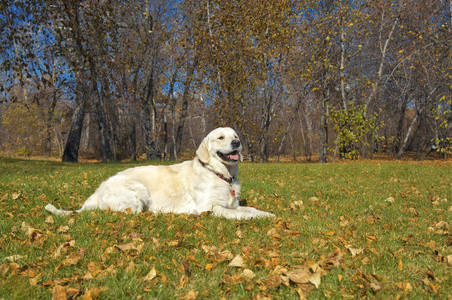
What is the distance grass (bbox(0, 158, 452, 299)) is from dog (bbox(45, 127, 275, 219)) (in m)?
0.47

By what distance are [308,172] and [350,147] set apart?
346 inches

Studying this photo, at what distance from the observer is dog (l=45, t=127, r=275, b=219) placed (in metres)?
4.98

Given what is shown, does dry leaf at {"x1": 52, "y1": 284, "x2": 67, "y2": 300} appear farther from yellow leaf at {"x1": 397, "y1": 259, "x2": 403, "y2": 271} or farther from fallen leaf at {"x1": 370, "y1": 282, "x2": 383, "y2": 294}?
yellow leaf at {"x1": 397, "y1": 259, "x2": 403, "y2": 271}

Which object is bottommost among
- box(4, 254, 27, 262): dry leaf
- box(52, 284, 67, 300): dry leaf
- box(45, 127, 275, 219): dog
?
box(52, 284, 67, 300): dry leaf

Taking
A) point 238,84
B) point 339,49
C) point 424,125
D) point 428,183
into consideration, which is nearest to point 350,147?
point 339,49

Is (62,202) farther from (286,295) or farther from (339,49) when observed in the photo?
(339,49)

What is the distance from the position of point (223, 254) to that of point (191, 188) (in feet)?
7.67

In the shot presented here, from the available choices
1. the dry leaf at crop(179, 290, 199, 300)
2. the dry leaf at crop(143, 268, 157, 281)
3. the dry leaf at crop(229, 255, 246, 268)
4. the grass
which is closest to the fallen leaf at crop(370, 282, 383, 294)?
the grass

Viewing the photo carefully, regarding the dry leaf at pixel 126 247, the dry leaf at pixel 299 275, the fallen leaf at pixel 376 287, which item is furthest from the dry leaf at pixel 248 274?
the dry leaf at pixel 126 247

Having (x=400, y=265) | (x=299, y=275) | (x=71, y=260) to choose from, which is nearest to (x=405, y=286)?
(x=400, y=265)

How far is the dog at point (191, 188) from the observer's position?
16.3ft

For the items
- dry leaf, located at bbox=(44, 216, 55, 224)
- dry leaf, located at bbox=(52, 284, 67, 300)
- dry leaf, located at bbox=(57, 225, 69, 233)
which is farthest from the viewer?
dry leaf, located at bbox=(44, 216, 55, 224)

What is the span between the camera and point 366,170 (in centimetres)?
1238

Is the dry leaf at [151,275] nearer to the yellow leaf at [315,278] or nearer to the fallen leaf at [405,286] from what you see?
the yellow leaf at [315,278]
